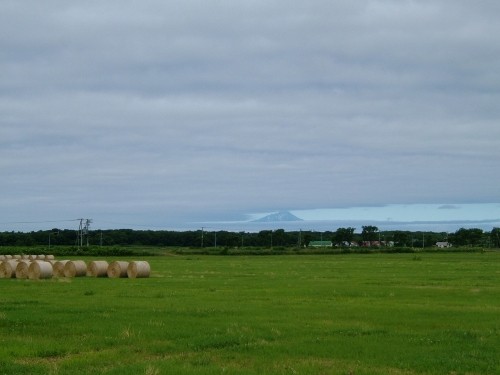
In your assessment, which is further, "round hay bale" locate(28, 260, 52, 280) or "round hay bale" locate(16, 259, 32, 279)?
"round hay bale" locate(16, 259, 32, 279)

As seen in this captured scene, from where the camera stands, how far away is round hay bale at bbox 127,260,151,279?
43062mm

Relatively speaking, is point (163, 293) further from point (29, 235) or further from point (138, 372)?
point (29, 235)

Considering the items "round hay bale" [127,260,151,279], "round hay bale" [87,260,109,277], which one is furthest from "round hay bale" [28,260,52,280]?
"round hay bale" [127,260,151,279]

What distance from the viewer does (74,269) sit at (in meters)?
44.1

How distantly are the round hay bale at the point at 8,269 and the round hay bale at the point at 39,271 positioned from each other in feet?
6.69

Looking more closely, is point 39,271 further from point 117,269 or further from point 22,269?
point 117,269

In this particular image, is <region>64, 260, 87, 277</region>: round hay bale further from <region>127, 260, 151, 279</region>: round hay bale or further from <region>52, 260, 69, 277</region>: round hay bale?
<region>127, 260, 151, 279</region>: round hay bale

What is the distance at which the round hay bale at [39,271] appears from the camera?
135 ft

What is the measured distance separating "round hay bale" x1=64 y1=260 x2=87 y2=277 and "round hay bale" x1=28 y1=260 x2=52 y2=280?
2.11 meters

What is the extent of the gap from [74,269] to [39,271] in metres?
3.15

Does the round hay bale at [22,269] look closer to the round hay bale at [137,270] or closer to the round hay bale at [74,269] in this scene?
the round hay bale at [74,269]

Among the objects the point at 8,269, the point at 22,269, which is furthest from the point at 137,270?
the point at 8,269

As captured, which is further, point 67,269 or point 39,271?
point 67,269

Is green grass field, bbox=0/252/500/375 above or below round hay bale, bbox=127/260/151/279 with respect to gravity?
below
